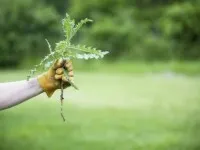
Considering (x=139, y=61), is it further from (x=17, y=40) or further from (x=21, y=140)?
(x=21, y=140)

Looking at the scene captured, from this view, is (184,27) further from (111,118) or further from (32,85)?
(32,85)

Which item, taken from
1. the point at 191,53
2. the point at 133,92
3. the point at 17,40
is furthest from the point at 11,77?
the point at 191,53

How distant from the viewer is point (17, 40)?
14.8ft

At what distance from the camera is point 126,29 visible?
20.2ft

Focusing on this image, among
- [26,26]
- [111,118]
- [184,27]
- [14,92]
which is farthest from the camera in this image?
[184,27]

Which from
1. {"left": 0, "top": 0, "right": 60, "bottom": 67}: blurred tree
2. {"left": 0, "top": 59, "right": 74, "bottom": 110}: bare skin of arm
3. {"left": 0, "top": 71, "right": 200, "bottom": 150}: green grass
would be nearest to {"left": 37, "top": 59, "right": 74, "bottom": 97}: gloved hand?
{"left": 0, "top": 59, "right": 74, "bottom": 110}: bare skin of arm

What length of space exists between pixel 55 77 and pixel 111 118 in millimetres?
2866

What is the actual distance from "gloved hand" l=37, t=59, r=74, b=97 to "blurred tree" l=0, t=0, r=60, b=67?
3.00m

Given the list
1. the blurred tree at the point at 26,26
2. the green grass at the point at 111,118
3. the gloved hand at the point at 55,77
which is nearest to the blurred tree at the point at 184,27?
the green grass at the point at 111,118

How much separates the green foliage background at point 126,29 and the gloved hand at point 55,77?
3.31 meters

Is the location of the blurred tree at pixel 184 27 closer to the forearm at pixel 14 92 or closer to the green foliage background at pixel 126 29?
the green foliage background at pixel 126 29

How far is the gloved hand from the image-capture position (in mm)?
1146

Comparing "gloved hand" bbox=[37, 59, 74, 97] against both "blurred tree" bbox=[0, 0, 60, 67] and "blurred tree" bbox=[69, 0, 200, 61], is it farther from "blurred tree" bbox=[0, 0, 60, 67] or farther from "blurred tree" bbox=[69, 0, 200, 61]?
Answer: "blurred tree" bbox=[69, 0, 200, 61]

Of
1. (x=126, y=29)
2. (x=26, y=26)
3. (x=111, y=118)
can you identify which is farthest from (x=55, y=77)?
(x=126, y=29)
